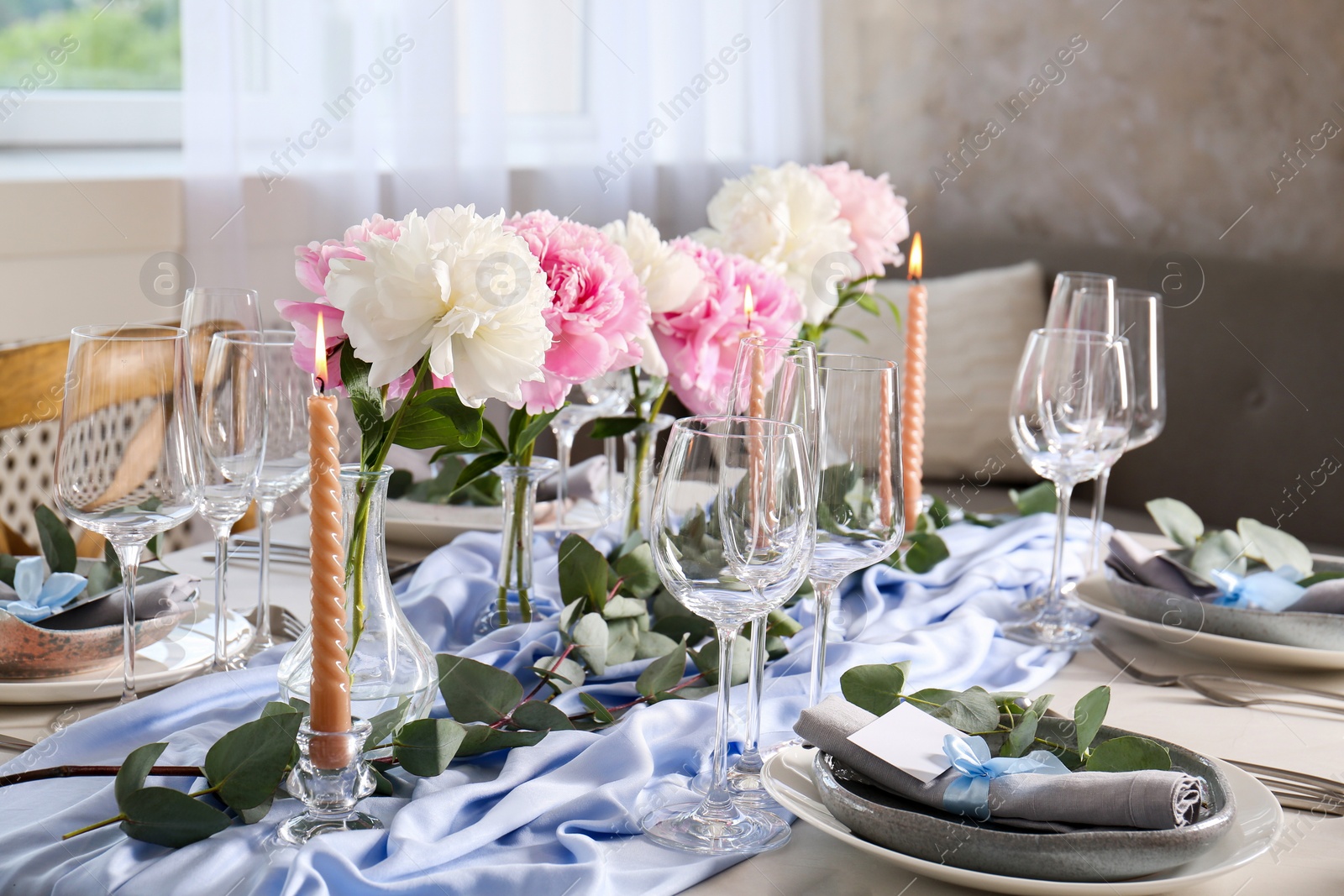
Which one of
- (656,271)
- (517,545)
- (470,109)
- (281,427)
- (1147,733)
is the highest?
(470,109)

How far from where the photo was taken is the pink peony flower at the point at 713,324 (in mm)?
1052

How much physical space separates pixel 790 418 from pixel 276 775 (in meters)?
0.41

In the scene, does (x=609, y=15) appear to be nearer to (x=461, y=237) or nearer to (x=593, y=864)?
(x=461, y=237)

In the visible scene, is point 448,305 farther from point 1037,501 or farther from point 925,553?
point 1037,501

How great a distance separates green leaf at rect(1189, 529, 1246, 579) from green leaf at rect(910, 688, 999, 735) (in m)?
0.47

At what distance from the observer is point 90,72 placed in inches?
92.6

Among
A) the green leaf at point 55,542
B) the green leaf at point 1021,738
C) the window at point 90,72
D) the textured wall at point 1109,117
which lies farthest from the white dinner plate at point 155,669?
the textured wall at point 1109,117

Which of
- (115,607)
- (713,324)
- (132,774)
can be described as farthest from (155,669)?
(713,324)

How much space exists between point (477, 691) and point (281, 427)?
30 centimetres

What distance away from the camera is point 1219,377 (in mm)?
2662

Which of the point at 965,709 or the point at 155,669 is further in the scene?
the point at 155,669

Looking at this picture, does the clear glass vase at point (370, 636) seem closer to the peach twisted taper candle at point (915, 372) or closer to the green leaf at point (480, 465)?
the green leaf at point (480, 465)

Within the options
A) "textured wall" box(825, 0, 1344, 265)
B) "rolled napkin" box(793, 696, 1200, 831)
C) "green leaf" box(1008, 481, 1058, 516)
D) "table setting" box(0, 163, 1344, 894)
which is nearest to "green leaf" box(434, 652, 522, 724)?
"table setting" box(0, 163, 1344, 894)

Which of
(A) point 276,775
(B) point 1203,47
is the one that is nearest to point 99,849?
(A) point 276,775
